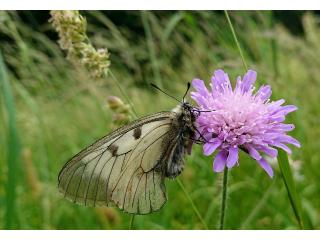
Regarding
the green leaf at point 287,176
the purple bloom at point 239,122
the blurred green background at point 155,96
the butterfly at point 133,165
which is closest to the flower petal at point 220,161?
the purple bloom at point 239,122

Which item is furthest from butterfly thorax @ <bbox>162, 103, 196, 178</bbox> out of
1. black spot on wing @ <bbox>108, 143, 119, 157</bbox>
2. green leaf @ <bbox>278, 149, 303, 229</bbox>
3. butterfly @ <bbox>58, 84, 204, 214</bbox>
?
green leaf @ <bbox>278, 149, 303, 229</bbox>

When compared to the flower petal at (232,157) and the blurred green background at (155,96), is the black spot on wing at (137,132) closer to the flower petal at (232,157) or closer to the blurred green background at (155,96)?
the flower petal at (232,157)

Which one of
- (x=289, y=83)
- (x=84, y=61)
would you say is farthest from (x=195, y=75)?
(x=84, y=61)

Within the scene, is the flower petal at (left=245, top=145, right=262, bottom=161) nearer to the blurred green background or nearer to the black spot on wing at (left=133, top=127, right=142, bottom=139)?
the black spot on wing at (left=133, top=127, right=142, bottom=139)

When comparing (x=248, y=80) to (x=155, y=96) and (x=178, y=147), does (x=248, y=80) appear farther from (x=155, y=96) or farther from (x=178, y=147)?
(x=155, y=96)

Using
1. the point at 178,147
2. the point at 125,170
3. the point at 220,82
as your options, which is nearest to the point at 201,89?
the point at 220,82
